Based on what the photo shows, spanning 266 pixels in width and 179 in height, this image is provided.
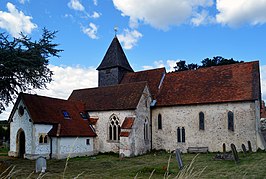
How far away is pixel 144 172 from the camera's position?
14930 mm

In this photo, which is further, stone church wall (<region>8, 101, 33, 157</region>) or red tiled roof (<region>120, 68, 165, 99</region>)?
red tiled roof (<region>120, 68, 165, 99</region>)

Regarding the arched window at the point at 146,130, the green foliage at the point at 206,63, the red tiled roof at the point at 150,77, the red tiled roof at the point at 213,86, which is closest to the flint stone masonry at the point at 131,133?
the arched window at the point at 146,130

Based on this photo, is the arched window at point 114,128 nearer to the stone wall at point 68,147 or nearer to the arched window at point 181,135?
the stone wall at point 68,147

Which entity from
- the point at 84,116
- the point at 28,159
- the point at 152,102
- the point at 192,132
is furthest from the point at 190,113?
the point at 28,159

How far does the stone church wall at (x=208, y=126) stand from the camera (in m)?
25.3

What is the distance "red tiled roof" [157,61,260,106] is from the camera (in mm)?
26344

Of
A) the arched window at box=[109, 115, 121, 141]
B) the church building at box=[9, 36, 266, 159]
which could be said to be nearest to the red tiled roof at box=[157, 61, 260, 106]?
the church building at box=[9, 36, 266, 159]


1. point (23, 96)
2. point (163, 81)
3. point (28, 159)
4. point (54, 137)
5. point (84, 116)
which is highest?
point (163, 81)

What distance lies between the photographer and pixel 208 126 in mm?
27062

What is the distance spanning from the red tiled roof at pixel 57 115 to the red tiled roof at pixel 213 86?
349 inches

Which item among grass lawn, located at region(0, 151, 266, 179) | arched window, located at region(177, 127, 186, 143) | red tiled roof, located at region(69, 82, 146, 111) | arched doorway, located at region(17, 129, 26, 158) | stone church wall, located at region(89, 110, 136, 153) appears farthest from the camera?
arched window, located at region(177, 127, 186, 143)

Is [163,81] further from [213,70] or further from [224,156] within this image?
[224,156]

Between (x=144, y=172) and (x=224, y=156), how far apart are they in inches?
300

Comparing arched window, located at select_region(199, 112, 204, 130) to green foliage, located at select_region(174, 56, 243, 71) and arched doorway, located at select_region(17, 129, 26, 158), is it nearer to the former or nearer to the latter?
arched doorway, located at select_region(17, 129, 26, 158)
